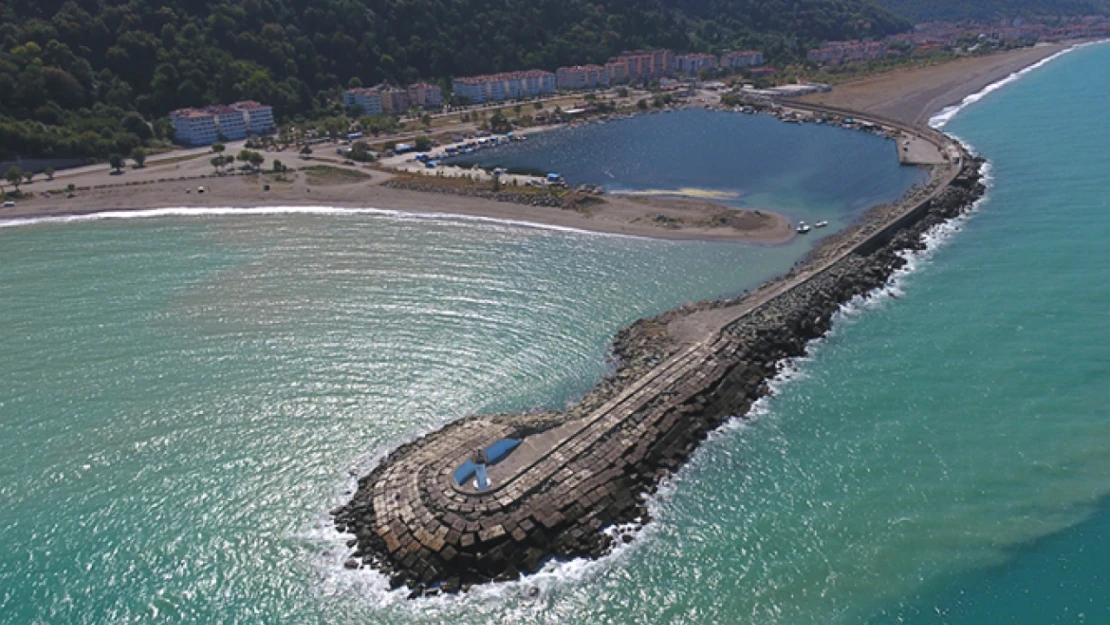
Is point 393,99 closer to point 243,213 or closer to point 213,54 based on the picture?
point 213,54

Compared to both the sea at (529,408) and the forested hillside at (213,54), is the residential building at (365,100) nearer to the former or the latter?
the forested hillside at (213,54)

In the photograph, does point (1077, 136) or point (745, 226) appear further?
point (1077, 136)

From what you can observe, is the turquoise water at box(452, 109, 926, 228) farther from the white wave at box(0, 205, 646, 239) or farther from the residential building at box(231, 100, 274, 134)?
the residential building at box(231, 100, 274, 134)

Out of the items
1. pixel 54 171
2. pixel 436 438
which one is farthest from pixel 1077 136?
pixel 54 171

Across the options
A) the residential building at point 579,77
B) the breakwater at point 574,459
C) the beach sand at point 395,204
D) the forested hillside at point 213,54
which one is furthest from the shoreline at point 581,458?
the residential building at point 579,77

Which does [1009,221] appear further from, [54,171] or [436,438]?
[54,171]

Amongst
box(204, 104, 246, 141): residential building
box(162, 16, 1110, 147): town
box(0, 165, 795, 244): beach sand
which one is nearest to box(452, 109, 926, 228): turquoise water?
box(0, 165, 795, 244): beach sand
